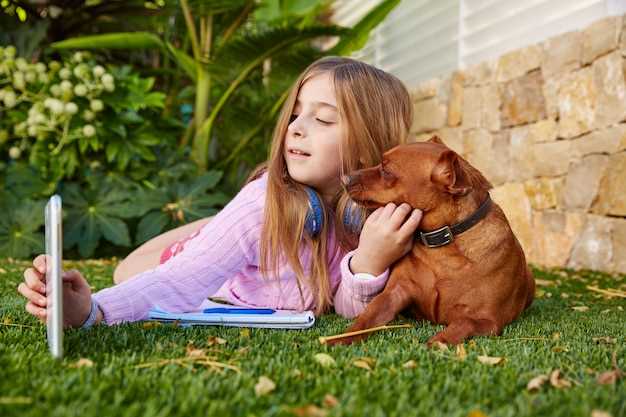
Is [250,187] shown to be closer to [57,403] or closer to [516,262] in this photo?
[516,262]

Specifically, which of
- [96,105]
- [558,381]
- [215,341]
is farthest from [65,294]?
[96,105]

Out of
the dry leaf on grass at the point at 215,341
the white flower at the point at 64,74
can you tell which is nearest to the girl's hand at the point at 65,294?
the dry leaf on grass at the point at 215,341

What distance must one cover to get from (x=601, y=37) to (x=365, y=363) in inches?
135

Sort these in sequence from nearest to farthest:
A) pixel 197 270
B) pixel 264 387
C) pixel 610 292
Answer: pixel 264 387 → pixel 197 270 → pixel 610 292

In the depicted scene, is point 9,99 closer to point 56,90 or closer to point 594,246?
point 56,90

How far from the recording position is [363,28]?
6.18 metres

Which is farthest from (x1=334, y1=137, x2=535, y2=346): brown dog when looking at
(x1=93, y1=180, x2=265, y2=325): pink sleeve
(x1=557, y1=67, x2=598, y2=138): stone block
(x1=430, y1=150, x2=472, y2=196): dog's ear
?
(x1=557, y1=67, x2=598, y2=138): stone block

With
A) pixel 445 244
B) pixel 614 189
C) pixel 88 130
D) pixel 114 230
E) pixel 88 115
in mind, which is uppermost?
pixel 88 115

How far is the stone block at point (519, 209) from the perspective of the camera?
17.7 feet

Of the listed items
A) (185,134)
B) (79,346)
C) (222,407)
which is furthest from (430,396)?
(185,134)

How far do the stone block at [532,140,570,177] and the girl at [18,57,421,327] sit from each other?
2226 millimetres

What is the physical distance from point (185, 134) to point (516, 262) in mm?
4690

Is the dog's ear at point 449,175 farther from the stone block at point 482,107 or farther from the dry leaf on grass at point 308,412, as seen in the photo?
the stone block at point 482,107

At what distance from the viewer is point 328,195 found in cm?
301
